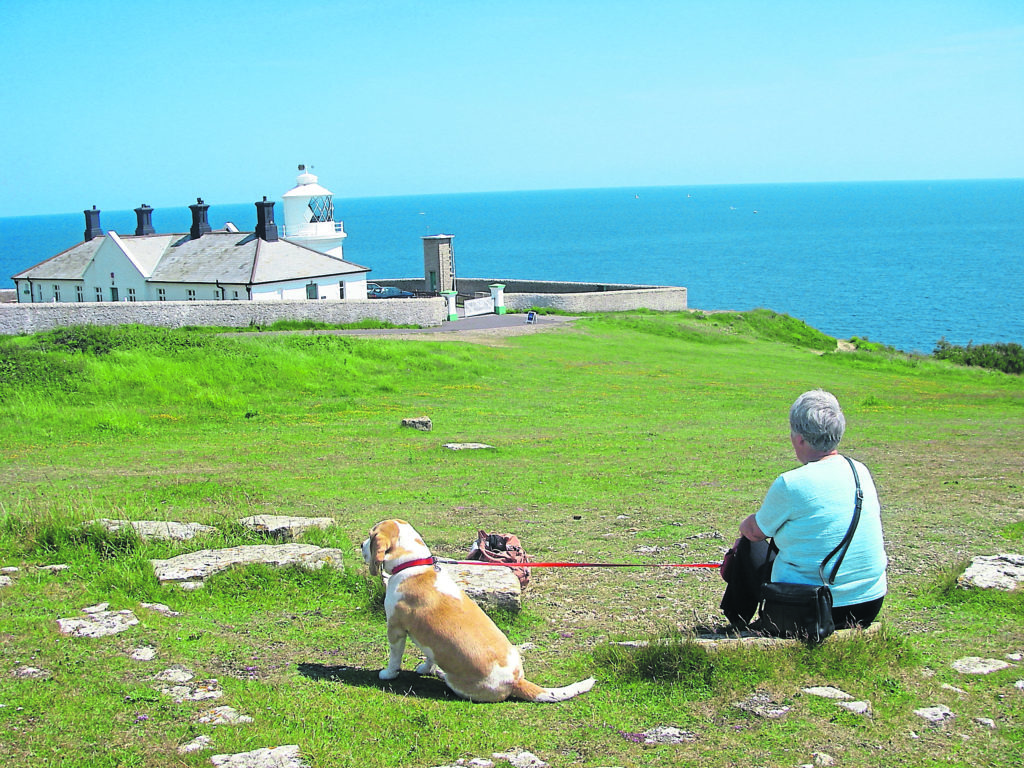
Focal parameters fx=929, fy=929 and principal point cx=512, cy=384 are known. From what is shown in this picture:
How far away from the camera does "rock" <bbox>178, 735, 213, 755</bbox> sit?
15.3ft

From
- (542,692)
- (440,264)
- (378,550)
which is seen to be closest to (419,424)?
(378,550)

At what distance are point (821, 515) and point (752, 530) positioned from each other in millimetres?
471

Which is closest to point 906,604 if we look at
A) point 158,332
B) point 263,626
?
point 263,626

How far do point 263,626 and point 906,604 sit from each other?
4855mm

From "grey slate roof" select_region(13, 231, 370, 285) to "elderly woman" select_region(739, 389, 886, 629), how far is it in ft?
128

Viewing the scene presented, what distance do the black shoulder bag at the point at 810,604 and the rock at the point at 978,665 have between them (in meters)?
→ 0.87

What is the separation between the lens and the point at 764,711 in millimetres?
5168

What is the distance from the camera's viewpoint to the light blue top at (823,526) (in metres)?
5.52

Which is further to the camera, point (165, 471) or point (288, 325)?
point (288, 325)

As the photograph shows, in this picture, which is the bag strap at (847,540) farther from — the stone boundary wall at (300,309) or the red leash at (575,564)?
the stone boundary wall at (300,309)

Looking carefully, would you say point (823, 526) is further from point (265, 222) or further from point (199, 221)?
point (199, 221)

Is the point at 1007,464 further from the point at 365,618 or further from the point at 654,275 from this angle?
the point at 654,275

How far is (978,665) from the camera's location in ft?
19.0

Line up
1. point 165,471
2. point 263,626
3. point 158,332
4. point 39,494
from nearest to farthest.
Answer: point 263,626, point 39,494, point 165,471, point 158,332
